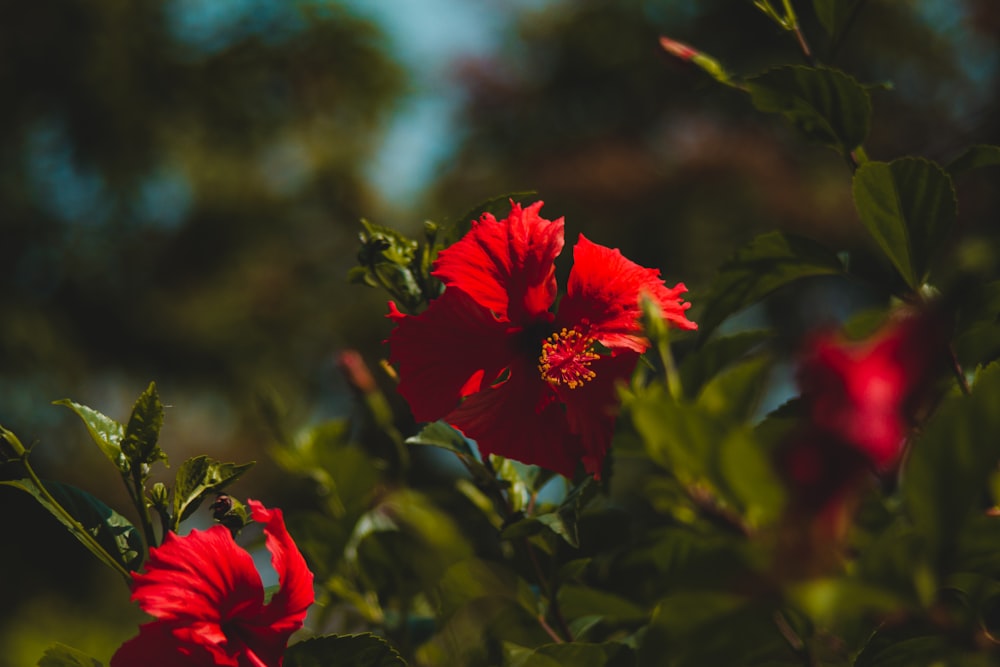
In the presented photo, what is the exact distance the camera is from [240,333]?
617cm

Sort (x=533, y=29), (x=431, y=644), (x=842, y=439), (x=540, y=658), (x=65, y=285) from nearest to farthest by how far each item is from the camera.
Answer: (x=842, y=439)
(x=540, y=658)
(x=431, y=644)
(x=65, y=285)
(x=533, y=29)

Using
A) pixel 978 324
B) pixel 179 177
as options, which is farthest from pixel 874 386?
pixel 179 177

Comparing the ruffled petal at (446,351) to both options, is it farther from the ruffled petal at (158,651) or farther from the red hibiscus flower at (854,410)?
the red hibiscus flower at (854,410)

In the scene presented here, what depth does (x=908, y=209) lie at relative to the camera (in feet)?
1.52

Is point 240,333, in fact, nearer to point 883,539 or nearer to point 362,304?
point 362,304

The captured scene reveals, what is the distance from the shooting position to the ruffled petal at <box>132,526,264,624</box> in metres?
0.38

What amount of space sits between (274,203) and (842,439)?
673 cm

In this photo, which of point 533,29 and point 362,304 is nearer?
point 362,304

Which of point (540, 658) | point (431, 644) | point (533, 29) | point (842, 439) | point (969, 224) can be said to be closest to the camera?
point (842, 439)

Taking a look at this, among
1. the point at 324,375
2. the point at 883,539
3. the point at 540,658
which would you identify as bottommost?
the point at 324,375

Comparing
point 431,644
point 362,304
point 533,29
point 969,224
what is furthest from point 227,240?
point 431,644

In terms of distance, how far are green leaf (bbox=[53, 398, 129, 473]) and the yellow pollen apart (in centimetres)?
20

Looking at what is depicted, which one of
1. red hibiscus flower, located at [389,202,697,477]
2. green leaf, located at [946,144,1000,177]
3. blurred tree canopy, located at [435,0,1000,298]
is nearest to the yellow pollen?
red hibiscus flower, located at [389,202,697,477]

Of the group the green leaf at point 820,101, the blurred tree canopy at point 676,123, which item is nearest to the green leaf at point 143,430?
the green leaf at point 820,101
